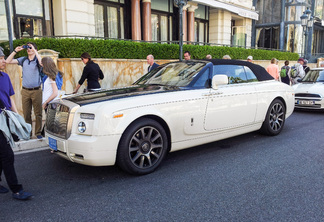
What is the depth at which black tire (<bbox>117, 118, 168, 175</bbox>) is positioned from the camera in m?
3.79

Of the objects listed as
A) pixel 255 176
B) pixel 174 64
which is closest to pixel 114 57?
pixel 174 64

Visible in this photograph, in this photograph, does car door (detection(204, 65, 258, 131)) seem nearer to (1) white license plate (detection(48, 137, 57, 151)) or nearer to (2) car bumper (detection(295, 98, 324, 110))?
(1) white license plate (detection(48, 137, 57, 151))

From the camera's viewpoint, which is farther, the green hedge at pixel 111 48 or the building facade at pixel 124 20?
the building facade at pixel 124 20

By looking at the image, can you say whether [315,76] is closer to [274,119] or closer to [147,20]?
[274,119]

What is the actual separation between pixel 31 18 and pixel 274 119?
10.7 metres

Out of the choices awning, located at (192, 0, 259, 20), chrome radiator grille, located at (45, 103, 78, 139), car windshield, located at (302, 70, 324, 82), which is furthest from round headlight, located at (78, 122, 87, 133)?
awning, located at (192, 0, 259, 20)

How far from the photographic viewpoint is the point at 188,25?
1934 cm

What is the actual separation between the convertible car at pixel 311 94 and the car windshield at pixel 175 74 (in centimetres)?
547

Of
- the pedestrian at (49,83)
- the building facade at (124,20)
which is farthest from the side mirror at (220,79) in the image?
the building facade at (124,20)

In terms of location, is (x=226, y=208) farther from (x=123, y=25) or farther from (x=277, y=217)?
(x=123, y=25)

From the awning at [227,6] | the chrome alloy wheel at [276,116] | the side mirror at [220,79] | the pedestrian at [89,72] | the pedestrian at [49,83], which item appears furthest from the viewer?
the awning at [227,6]

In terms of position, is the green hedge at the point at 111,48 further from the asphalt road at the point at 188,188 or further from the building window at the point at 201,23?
the building window at the point at 201,23

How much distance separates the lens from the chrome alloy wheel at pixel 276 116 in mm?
5996

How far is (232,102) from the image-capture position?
16.4 feet
